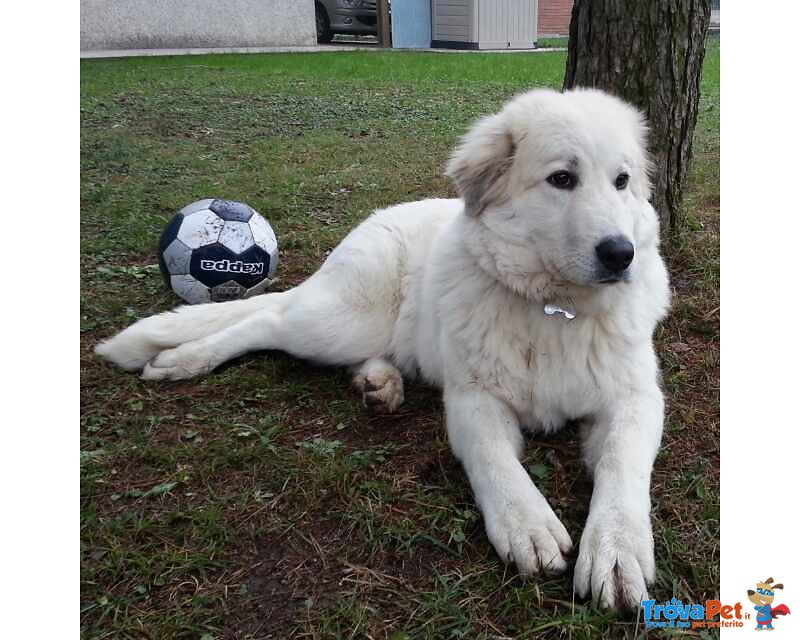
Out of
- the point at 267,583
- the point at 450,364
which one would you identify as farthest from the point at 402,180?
the point at 267,583

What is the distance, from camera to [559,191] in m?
2.65

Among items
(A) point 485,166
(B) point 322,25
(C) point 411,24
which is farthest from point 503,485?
(B) point 322,25

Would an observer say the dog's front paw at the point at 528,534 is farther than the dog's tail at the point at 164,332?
No

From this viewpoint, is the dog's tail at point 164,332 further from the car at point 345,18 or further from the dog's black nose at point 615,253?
the car at point 345,18

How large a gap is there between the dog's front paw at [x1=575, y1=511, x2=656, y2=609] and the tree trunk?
7.65 ft

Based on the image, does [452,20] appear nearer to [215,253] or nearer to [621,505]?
[215,253]

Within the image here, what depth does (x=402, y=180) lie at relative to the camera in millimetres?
6617

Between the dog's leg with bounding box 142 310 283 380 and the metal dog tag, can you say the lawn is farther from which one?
the metal dog tag

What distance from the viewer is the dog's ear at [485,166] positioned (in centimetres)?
281

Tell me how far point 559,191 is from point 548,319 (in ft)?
1.58

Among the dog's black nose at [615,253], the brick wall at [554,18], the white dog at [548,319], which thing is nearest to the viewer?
the white dog at [548,319]
